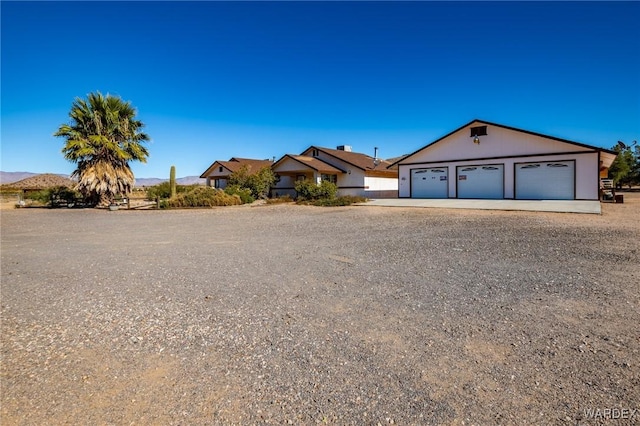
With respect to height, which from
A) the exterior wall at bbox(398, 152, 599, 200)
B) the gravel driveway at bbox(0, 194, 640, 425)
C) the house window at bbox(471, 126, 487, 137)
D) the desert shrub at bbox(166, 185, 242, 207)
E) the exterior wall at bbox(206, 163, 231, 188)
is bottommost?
the gravel driveway at bbox(0, 194, 640, 425)

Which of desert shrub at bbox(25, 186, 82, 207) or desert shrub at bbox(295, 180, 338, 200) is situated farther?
desert shrub at bbox(295, 180, 338, 200)

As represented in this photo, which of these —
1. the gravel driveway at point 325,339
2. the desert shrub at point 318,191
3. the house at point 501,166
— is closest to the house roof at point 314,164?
the desert shrub at point 318,191

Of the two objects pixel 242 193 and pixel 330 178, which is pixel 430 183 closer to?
pixel 330 178

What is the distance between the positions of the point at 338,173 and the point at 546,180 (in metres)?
16.9

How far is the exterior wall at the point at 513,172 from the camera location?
67.6 feet

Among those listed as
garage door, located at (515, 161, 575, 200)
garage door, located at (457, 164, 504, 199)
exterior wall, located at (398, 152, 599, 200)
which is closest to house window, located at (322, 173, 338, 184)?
exterior wall, located at (398, 152, 599, 200)

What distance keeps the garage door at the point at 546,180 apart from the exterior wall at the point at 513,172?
11.4 inches

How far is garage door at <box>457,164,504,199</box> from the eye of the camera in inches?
947

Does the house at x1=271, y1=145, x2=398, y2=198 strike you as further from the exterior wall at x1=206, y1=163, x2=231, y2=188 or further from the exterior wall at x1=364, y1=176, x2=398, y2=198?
the exterior wall at x1=206, y1=163, x2=231, y2=188

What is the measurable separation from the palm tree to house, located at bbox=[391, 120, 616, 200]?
20927 mm

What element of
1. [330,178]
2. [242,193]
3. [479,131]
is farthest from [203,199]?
[479,131]

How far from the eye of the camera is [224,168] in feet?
132

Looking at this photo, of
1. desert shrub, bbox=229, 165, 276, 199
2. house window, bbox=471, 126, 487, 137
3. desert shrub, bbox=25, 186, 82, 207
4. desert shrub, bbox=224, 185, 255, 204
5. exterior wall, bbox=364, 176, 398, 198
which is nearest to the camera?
house window, bbox=471, 126, 487, 137

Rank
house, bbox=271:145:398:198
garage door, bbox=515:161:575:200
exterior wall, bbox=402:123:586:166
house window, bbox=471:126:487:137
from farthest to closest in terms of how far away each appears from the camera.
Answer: house, bbox=271:145:398:198, house window, bbox=471:126:487:137, exterior wall, bbox=402:123:586:166, garage door, bbox=515:161:575:200
